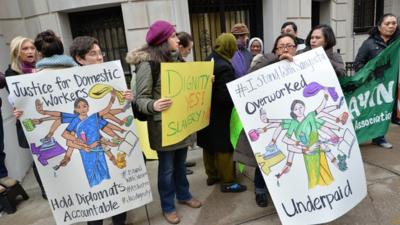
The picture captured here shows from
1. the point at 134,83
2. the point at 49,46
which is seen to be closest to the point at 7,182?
the point at 49,46

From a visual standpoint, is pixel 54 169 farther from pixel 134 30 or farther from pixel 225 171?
pixel 134 30

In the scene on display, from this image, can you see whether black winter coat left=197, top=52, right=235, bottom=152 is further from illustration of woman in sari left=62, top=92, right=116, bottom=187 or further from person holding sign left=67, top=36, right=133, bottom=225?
illustration of woman in sari left=62, top=92, right=116, bottom=187

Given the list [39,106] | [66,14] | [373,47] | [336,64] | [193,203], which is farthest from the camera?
[66,14]

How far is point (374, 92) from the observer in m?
3.90

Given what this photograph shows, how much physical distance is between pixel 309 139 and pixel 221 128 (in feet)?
3.33

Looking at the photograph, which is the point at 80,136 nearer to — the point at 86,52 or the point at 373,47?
the point at 86,52

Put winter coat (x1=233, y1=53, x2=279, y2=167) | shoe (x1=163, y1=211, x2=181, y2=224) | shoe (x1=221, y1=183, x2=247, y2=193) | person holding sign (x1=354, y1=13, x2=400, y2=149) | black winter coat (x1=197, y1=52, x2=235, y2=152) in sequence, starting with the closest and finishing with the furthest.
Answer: winter coat (x1=233, y1=53, x2=279, y2=167), shoe (x1=163, y1=211, x2=181, y2=224), black winter coat (x1=197, y1=52, x2=235, y2=152), shoe (x1=221, y1=183, x2=247, y2=193), person holding sign (x1=354, y1=13, x2=400, y2=149)

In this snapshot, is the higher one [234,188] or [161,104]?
[161,104]

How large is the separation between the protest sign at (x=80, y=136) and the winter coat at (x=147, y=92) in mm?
135

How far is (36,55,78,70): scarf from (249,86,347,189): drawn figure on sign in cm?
157

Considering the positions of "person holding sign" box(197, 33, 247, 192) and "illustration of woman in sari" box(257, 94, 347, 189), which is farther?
"person holding sign" box(197, 33, 247, 192)

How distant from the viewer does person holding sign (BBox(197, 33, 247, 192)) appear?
10.1 feet

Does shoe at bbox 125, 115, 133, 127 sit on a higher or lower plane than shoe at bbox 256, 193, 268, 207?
higher

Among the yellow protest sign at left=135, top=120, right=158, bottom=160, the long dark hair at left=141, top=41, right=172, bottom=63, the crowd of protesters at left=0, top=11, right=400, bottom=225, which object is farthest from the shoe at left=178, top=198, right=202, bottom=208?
the long dark hair at left=141, top=41, right=172, bottom=63
